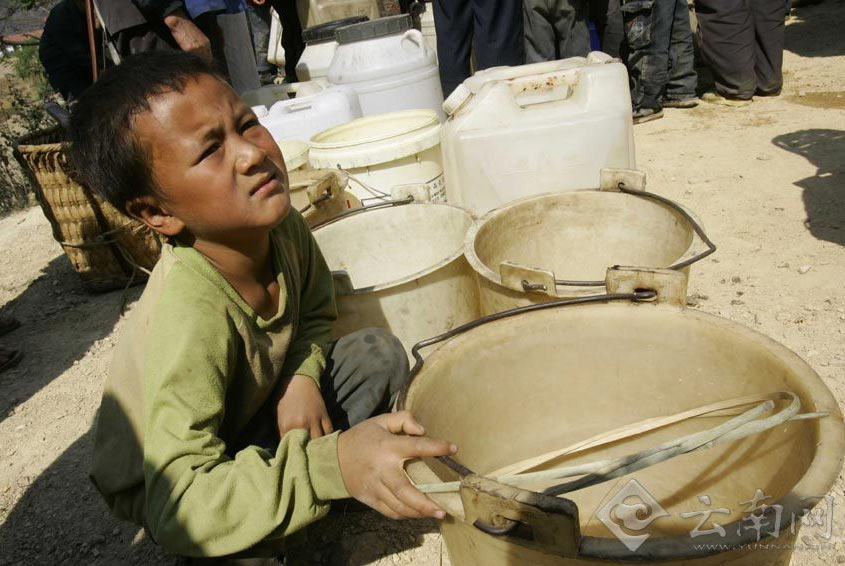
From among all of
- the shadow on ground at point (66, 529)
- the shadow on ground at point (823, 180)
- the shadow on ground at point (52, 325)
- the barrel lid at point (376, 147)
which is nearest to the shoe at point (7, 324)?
the shadow on ground at point (52, 325)

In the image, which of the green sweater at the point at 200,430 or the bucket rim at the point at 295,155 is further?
the bucket rim at the point at 295,155

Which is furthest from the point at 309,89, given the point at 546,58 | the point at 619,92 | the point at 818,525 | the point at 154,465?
the point at 818,525

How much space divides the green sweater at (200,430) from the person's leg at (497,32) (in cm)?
282

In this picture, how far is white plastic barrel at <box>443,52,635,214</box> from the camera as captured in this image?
202cm

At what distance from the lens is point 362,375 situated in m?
1.59

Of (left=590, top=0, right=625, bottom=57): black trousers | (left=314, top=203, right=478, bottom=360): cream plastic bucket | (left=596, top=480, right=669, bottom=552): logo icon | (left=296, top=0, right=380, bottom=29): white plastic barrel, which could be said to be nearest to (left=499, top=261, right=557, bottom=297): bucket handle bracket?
(left=314, top=203, right=478, bottom=360): cream plastic bucket

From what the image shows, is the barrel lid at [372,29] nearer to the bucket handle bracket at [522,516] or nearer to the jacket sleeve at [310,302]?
the jacket sleeve at [310,302]

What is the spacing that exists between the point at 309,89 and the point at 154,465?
276 centimetres

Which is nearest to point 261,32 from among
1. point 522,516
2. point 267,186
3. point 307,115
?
point 307,115

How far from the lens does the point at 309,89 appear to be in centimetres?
340

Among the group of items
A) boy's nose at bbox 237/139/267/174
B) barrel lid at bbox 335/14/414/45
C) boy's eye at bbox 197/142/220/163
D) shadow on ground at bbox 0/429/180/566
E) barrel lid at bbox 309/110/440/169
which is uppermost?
barrel lid at bbox 335/14/414/45

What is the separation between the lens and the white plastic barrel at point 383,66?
126 inches

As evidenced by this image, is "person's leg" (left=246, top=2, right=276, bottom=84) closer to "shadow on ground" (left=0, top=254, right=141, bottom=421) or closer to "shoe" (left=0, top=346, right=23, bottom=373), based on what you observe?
"shadow on ground" (left=0, top=254, right=141, bottom=421)

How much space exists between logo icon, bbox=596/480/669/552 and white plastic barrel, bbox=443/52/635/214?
3.33 feet
